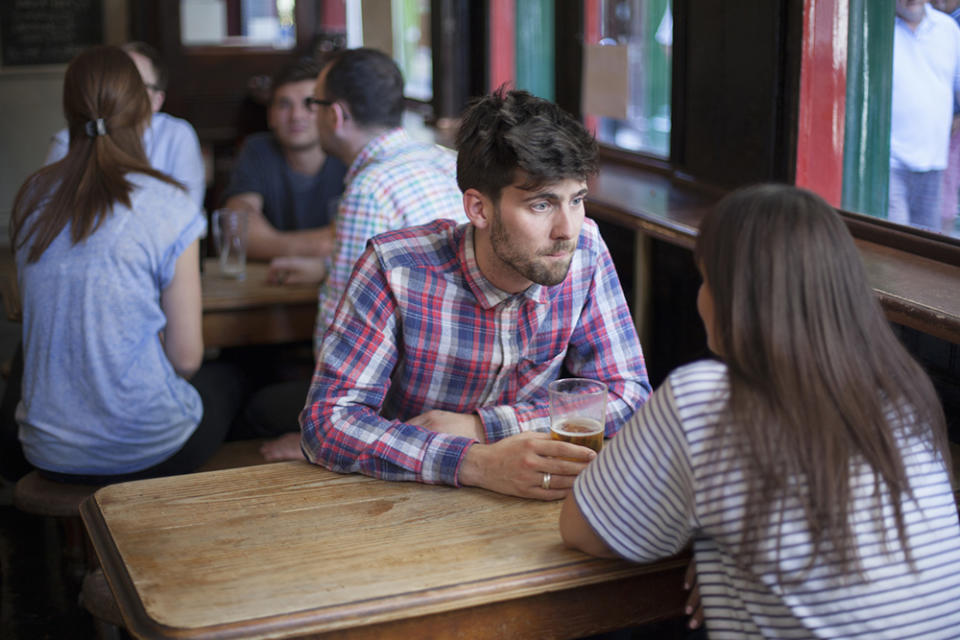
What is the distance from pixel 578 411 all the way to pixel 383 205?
113 cm

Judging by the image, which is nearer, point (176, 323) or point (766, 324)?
point (766, 324)

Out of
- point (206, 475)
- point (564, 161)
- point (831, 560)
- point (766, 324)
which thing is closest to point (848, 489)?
point (831, 560)

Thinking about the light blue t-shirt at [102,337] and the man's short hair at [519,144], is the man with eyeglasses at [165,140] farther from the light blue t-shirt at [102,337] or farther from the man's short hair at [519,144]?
the man's short hair at [519,144]

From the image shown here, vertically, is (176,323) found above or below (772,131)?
below

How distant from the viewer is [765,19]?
250 centimetres

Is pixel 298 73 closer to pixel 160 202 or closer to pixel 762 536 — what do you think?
pixel 160 202

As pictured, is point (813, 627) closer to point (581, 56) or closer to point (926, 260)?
point (926, 260)

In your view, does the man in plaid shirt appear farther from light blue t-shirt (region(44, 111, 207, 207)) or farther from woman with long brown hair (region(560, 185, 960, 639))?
light blue t-shirt (region(44, 111, 207, 207))

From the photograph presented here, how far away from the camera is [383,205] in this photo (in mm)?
2486

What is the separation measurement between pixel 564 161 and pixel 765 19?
1161 millimetres

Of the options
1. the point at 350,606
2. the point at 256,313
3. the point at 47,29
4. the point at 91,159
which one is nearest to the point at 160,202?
the point at 91,159

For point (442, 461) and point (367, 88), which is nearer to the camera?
point (442, 461)

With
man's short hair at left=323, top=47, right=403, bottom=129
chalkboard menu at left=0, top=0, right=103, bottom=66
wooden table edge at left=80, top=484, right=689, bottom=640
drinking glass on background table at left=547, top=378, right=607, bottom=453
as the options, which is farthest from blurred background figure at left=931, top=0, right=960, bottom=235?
chalkboard menu at left=0, top=0, right=103, bottom=66

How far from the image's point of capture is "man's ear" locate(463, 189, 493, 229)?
172 centimetres
